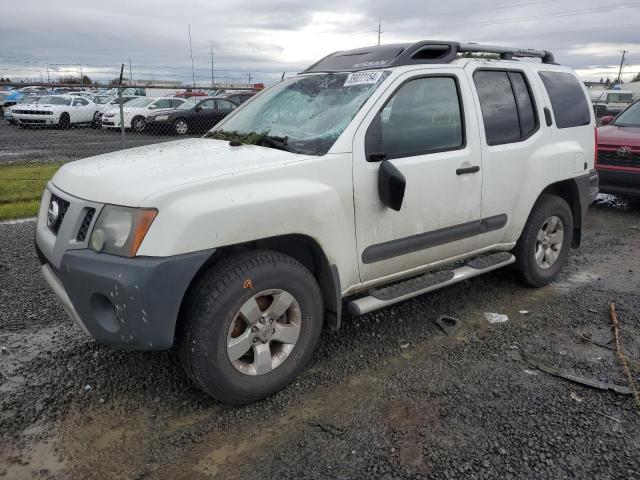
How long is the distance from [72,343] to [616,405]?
3.45 meters

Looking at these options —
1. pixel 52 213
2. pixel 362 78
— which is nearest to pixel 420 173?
pixel 362 78

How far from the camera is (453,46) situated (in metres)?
3.95

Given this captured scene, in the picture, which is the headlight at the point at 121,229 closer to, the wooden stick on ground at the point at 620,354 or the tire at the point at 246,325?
the tire at the point at 246,325

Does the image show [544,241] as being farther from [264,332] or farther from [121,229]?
[121,229]

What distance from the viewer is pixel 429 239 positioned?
3684 mm

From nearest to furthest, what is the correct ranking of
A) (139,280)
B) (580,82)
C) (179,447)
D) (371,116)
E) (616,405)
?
(139,280) → (179,447) → (616,405) → (371,116) → (580,82)

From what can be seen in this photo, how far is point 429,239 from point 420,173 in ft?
1.57

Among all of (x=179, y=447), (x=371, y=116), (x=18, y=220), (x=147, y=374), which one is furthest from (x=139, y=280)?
(x=18, y=220)

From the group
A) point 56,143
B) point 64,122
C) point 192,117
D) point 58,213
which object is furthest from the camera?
point 64,122

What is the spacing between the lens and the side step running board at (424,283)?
339cm

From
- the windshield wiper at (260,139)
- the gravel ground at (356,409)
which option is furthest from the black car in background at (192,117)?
the windshield wiper at (260,139)

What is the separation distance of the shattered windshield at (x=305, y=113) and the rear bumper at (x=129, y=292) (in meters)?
1.08

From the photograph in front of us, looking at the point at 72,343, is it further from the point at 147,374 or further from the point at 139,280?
the point at 139,280

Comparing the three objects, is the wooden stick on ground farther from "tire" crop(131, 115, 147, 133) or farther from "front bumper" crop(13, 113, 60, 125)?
"front bumper" crop(13, 113, 60, 125)
